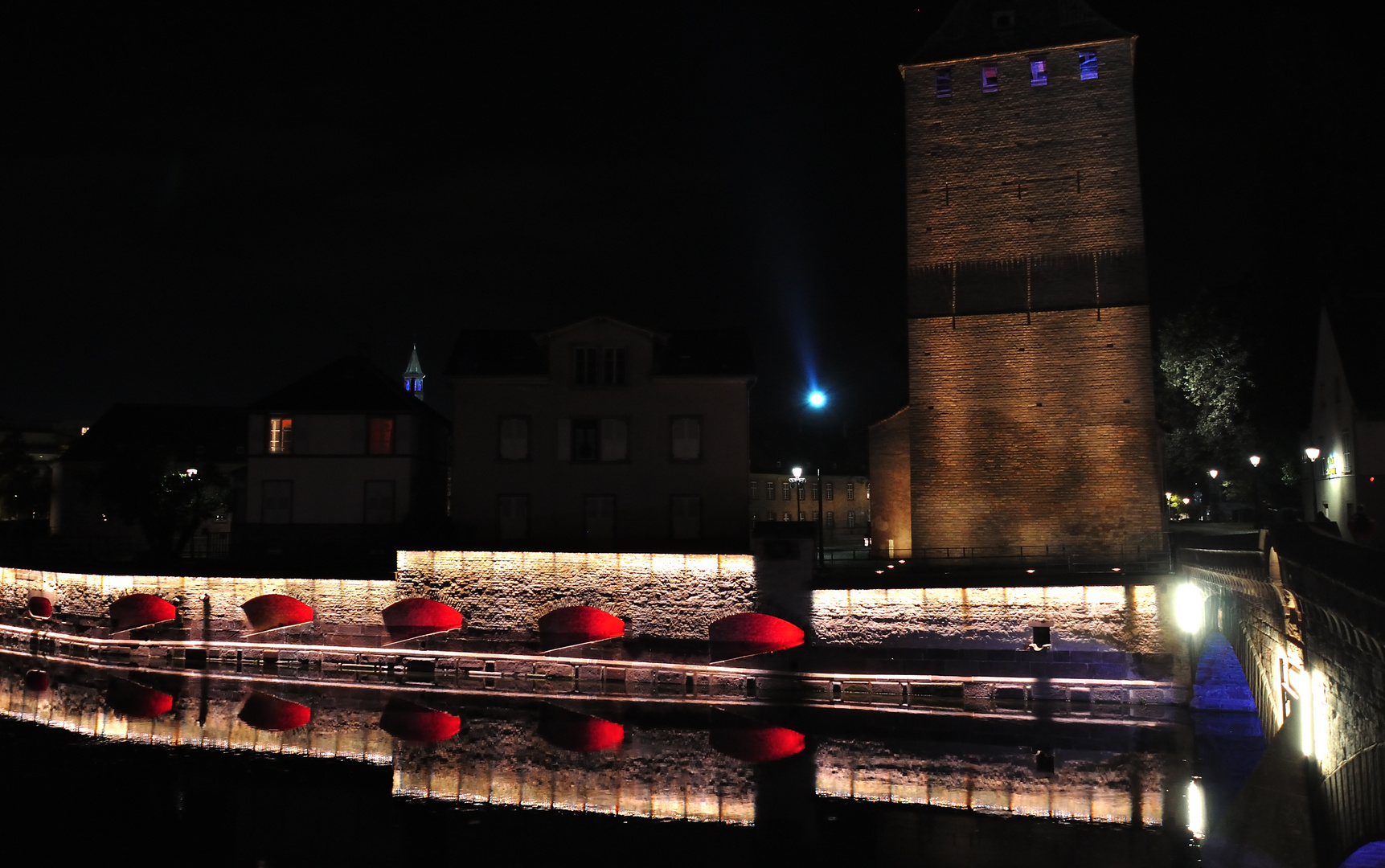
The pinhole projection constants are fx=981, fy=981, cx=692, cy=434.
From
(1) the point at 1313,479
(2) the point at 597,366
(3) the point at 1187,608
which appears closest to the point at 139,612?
(2) the point at 597,366

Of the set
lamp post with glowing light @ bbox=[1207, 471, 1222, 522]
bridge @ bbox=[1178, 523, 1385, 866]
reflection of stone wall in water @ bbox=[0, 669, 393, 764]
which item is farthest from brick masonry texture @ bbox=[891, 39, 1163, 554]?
lamp post with glowing light @ bbox=[1207, 471, 1222, 522]

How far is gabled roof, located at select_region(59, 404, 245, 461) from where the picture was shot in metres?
46.6

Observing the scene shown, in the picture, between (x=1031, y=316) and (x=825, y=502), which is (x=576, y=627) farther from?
(x=825, y=502)

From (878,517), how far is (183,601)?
2347cm

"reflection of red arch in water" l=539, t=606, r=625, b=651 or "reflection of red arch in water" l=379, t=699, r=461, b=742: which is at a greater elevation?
"reflection of red arch in water" l=539, t=606, r=625, b=651

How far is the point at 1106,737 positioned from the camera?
22.5 m

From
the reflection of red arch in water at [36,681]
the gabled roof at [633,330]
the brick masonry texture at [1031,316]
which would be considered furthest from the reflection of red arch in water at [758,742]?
the reflection of red arch in water at [36,681]

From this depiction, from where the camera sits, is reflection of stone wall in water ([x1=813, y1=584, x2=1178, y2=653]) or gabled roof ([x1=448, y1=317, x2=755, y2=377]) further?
gabled roof ([x1=448, y1=317, x2=755, y2=377])

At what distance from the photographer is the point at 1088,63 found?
98.7 ft

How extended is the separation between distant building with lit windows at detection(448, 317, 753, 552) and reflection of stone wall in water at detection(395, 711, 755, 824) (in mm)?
9424

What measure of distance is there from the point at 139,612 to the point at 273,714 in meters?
10.8

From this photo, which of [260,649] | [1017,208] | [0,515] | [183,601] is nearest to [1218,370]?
[1017,208]

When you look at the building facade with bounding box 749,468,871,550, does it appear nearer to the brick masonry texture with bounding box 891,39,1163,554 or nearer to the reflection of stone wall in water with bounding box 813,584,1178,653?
the brick masonry texture with bounding box 891,39,1163,554

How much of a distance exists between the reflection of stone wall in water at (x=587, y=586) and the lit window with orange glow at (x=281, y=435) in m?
7.69
